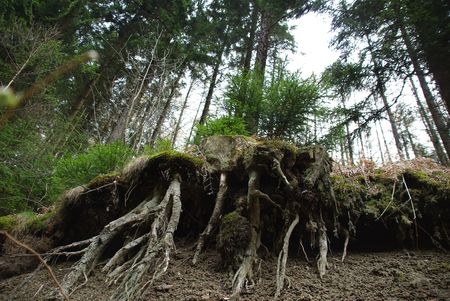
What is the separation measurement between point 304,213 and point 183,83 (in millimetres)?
11894

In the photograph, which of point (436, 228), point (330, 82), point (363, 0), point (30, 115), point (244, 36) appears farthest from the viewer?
point (244, 36)

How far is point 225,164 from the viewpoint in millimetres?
3576

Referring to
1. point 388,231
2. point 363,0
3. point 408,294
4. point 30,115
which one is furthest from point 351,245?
point 30,115

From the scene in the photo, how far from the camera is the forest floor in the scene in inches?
88.3

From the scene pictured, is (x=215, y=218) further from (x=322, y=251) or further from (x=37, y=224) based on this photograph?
(x=37, y=224)

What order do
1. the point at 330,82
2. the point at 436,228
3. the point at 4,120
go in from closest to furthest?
the point at 4,120 → the point at 436,228 → the point at 330,82

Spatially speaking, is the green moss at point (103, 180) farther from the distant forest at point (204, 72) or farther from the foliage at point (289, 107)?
the foliage at point (289, 107)

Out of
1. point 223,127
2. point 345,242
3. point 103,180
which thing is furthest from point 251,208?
point 223,127

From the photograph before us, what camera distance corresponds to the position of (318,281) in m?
2.50

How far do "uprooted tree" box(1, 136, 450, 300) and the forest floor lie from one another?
0.33ft

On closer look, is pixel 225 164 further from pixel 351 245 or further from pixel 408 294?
pixel 408 294

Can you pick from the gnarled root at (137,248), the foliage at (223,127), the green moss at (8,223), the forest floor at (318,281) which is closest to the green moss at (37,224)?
the green moss at (8,223)

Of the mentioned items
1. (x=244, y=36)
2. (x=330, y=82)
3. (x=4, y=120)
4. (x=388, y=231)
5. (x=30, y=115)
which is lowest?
(x=4, y=120)

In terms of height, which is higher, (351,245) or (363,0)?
(363,0)
